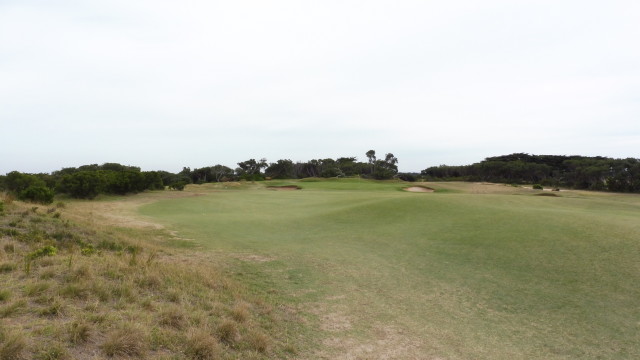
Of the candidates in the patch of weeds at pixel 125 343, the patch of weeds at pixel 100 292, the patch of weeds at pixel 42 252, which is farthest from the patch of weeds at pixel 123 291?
the patch of weeds at pixel 42 252

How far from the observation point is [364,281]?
838 cm

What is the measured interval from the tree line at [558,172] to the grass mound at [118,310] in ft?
217

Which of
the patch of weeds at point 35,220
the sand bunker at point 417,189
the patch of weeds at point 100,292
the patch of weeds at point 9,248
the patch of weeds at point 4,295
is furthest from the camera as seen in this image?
the sand bunker at point 417,189

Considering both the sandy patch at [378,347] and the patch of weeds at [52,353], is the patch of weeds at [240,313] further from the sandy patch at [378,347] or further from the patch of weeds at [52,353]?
the patch of weeds at [52,353]

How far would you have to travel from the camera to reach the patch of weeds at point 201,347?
4098mm

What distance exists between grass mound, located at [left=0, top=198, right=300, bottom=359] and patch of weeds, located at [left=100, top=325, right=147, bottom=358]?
1 cm

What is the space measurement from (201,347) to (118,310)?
1447 millimetres

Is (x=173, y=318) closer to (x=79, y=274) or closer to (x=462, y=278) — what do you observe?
(x=79, y=274)

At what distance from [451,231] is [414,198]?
7397mm

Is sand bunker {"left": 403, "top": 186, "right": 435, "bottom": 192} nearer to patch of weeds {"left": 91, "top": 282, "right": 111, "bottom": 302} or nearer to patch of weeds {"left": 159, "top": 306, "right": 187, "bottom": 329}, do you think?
patch of weeds {"left": 159, "top": 306, "right": 187, "bottom": 329}

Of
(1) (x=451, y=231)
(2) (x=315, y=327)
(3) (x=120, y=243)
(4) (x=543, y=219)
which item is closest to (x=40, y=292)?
(2) (x=315, y=327)

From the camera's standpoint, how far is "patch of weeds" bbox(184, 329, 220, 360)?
4098mm

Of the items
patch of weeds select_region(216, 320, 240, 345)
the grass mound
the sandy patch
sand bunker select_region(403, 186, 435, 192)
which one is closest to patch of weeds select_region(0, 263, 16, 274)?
the grass mound

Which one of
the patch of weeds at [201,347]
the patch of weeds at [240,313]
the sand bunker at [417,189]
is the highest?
the sand bunker at [417,189]
